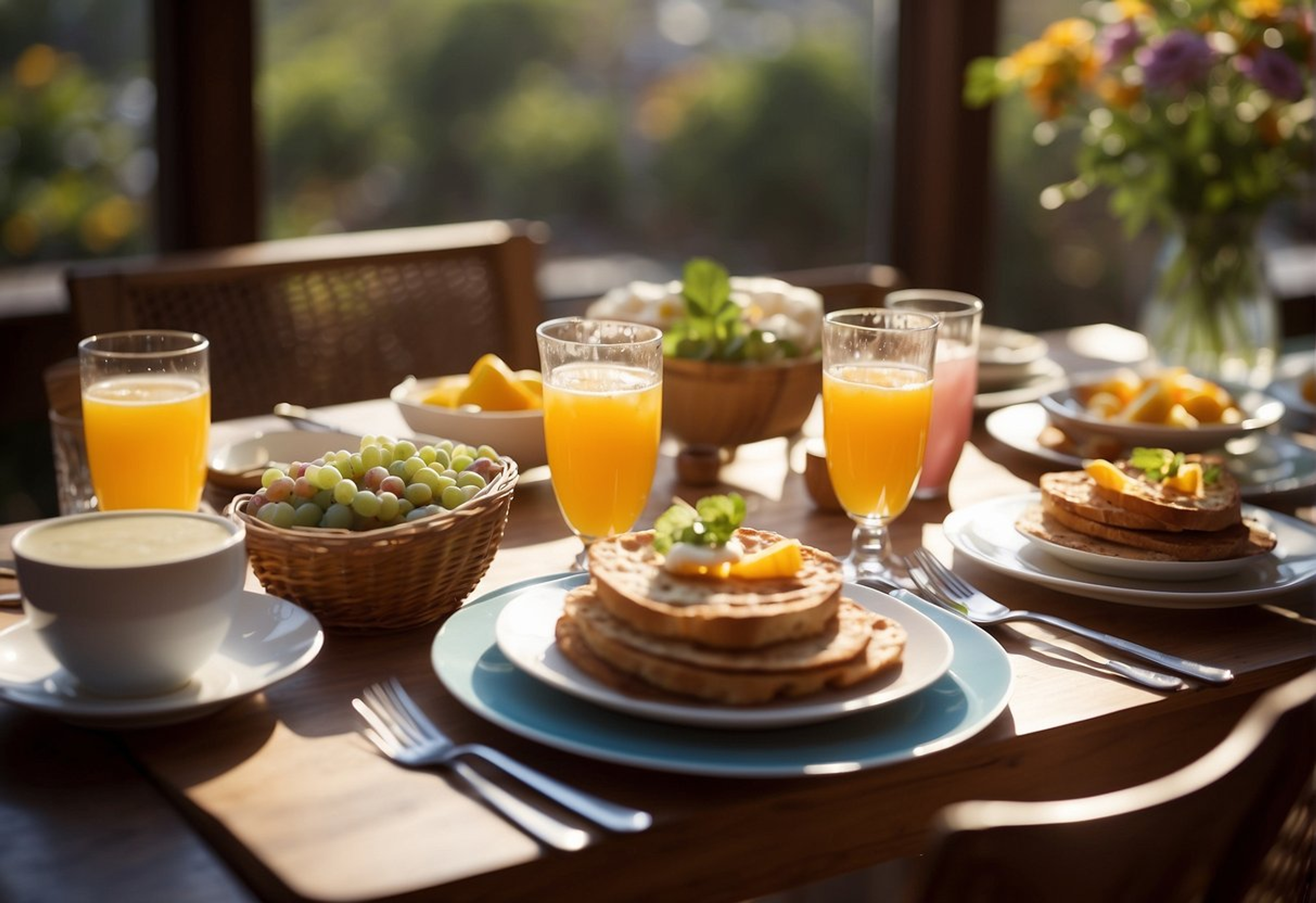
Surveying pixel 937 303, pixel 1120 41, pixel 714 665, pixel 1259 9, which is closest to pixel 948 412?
pixel 937 303

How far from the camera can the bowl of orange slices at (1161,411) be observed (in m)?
1.58

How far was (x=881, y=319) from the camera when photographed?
4.42 feet

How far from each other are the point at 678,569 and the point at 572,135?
2.89 meters

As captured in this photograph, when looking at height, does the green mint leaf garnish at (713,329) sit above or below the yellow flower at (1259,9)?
below

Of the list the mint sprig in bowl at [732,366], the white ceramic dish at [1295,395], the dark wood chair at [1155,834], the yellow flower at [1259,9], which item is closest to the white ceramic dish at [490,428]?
the mint sprig in bowl at [732,366]

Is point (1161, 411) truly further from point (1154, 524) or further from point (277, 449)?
point (277, 449)

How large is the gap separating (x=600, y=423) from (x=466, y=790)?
0.47 metres

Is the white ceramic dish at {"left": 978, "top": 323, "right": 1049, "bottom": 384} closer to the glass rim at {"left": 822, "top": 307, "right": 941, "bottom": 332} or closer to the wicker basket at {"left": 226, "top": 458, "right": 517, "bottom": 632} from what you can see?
the glass rim at {"left": 822, "top": 307, "right": 941, "bottom": 332}

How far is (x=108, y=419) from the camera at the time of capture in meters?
1.28

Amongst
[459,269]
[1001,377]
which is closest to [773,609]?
[1001,377]

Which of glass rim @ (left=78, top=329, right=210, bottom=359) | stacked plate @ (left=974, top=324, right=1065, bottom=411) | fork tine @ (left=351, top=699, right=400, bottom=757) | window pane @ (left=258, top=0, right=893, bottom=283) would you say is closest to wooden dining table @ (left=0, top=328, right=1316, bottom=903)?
fork tine @ (left=351, top=699, right=400, bottom=757)

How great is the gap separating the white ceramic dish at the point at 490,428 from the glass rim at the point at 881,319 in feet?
1.13

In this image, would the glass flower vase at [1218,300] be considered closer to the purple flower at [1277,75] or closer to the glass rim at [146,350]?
the purple flower at [1277,75]

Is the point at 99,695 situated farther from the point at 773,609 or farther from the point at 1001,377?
the point at 1001,377
